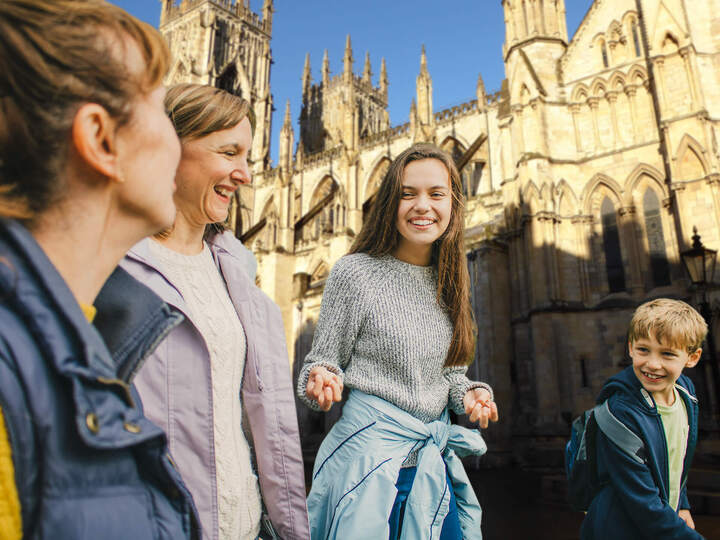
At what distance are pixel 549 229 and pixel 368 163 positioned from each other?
16551 millimetres

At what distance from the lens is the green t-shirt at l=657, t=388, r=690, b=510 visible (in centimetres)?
200

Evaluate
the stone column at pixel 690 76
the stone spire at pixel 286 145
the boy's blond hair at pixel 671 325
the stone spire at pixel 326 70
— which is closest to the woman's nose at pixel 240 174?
the boy's blond hair at pixel 671 325

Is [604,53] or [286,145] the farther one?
[286,145]

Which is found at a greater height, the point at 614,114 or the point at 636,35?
the point at 636,35

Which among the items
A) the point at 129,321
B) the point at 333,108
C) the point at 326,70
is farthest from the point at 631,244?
the point at 326,70

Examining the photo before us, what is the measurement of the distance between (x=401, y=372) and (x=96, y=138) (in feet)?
3.85

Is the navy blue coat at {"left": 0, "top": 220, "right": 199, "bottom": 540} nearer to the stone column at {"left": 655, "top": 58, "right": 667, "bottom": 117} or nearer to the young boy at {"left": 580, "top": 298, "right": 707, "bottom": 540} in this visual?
the young boy at {"left": 580, "top": 298, "right": 707, "bottom": 540}

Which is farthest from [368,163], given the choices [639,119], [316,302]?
[639,119]

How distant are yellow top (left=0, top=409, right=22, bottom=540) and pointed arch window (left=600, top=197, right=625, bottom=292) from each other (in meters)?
11.5

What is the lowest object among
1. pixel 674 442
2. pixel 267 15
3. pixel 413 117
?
pixel 674 442

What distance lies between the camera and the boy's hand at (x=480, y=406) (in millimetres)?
1627

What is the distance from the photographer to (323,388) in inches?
55.7

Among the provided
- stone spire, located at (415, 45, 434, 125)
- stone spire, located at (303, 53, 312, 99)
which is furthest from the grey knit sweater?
stone spire, located at (303, 53, 312, 99)

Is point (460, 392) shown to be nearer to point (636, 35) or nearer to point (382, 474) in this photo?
point (382, 474)
